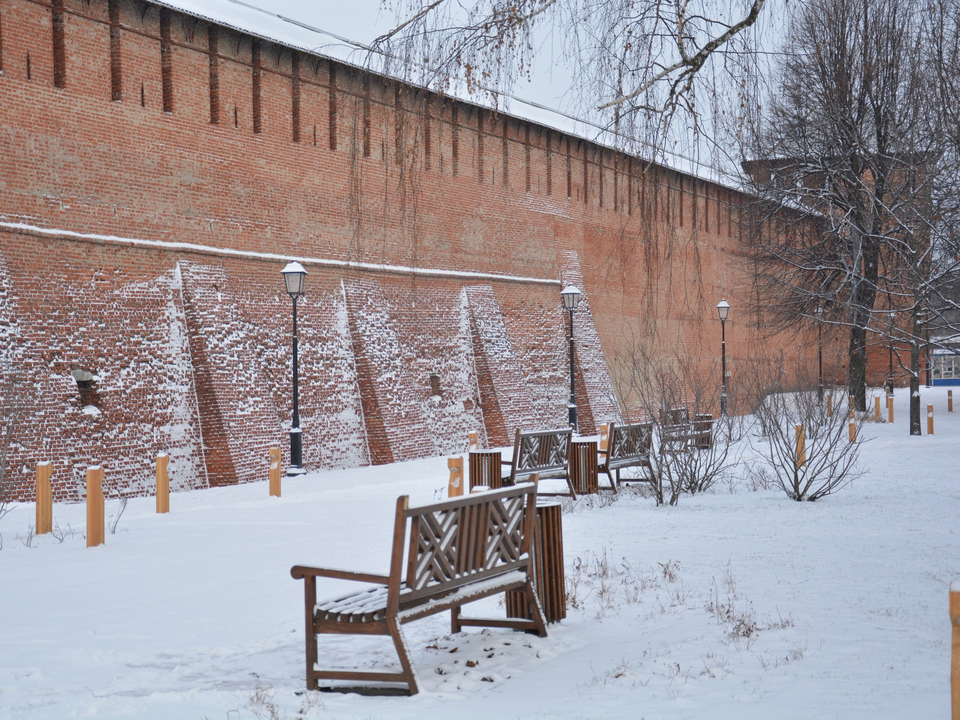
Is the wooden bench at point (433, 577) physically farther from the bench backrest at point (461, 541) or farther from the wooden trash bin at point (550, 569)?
the wooden trash bin at point (550, 569)

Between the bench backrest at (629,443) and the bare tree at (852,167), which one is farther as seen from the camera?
the bench backrest at (629,443)

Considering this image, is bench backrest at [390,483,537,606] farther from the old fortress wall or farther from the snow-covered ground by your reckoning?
the old fortress wall

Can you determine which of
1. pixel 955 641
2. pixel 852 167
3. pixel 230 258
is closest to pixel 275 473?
pixel 230 258

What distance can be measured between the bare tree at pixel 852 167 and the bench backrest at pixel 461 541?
266 centimetres

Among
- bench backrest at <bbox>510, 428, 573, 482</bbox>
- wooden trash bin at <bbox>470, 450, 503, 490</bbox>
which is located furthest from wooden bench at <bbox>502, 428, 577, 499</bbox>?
wooden trash bin at <bbox>470, 450, 503, 490</bbox>

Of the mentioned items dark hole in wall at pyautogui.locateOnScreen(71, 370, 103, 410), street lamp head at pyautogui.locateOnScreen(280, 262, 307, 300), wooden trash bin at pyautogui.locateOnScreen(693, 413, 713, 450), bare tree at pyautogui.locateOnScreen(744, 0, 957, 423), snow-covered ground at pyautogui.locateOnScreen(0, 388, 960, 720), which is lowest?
snow-covered ground at pyautogui.locateOnScreen(0, 388, 960, 720)

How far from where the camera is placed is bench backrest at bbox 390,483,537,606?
14.0 ft

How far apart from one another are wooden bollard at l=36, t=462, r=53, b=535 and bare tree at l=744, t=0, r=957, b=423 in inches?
268

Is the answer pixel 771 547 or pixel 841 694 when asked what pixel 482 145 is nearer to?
pixel 771 547

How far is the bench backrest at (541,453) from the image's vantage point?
10508mm

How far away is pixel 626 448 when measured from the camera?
1145cm

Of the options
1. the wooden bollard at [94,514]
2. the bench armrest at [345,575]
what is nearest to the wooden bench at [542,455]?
the wooden bollard at [94,514]

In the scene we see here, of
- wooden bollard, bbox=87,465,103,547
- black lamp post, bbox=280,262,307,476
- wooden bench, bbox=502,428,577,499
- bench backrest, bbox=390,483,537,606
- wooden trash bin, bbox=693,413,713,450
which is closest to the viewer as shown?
bench backrest, bbox=390,483,537,606

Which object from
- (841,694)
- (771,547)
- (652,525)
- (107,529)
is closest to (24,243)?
(107,529)
